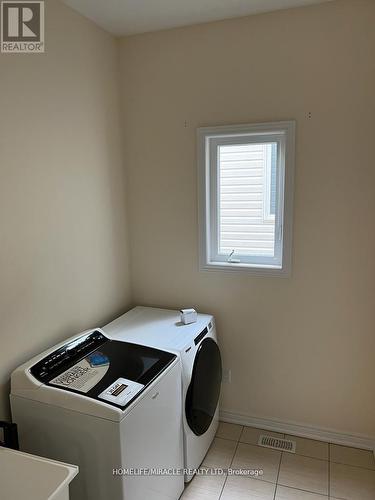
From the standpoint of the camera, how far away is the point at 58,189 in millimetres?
1831

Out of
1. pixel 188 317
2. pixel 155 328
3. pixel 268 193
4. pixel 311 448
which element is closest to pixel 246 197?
pixel 268 193

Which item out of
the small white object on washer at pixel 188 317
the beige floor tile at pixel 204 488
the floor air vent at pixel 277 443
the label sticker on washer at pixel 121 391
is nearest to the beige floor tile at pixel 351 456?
the floor air vent at pixel 277 443

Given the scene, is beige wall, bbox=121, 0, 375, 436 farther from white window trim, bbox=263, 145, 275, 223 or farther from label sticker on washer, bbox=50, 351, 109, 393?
label sticker on washer, bbox=50, 351, 109, 393

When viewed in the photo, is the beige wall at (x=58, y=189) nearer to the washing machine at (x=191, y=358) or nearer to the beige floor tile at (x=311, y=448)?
the washing machine at (x=191, y=358)

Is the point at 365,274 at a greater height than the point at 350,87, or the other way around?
the point at 350,87

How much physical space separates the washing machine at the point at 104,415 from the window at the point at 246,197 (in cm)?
85

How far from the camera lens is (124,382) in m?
1.52

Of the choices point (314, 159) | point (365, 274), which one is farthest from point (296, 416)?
point (314, 159)

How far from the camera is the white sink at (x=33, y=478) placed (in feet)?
3.55

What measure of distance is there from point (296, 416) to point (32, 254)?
1836 millimetres

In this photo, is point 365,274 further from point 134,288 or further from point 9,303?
point 9,303

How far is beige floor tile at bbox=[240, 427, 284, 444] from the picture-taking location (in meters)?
2.28

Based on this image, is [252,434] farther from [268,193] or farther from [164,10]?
[164,10]

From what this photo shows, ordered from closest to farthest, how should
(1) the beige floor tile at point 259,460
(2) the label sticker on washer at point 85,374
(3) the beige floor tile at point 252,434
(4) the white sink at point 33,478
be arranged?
(4) the white sink at point 33,478, (2) the label sticker on washer at point 85,374, (1) the beige floor tile at point 259,460, (3) the beige floor tile at point 252,434
